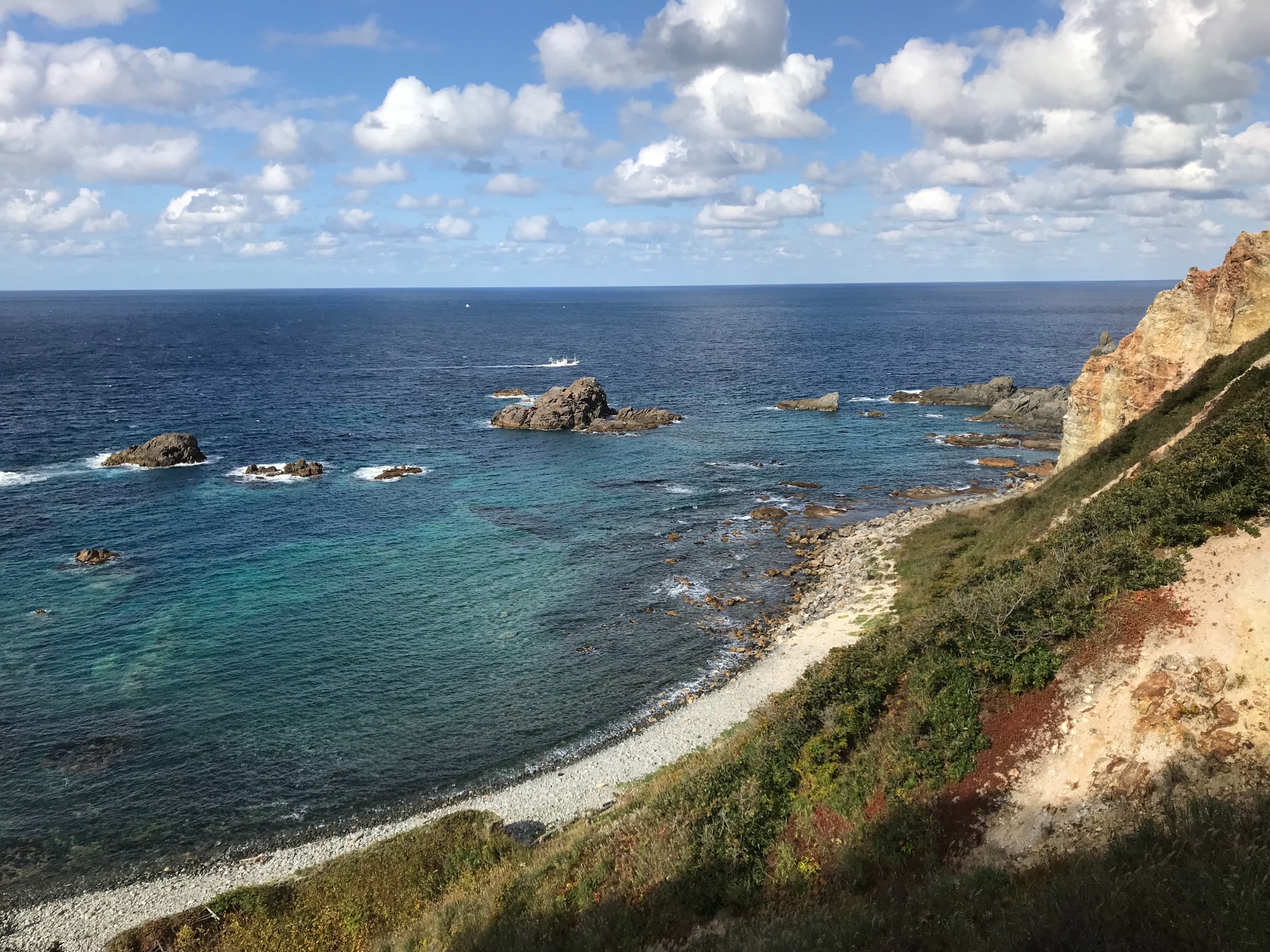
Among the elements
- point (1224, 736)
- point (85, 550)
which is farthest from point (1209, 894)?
point (85, 550)

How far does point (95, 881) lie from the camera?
2841cm

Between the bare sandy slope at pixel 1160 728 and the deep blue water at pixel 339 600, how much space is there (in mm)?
22800

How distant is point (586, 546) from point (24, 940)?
38727 mm

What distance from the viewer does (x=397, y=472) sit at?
78750 mm

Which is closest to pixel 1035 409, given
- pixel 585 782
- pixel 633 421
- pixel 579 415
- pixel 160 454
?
pixel 633 421

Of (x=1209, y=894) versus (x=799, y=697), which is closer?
(x=1209, y=894)

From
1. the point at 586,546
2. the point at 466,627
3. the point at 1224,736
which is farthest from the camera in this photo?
the point at 586,546

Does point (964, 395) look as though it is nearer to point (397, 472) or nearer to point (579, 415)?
point (579, 415)

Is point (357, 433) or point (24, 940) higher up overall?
point (357, 433)

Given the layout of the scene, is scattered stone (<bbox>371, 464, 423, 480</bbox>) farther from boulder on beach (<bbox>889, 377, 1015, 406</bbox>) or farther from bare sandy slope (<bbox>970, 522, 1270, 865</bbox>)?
boulder on beach (<bbox>889, 377, 1015, 406</bbox>)

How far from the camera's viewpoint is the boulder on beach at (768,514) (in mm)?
65250

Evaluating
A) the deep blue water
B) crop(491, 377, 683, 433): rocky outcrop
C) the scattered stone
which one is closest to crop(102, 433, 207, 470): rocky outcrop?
the deep blue water

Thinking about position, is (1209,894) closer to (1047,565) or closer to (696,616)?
(1047,565)

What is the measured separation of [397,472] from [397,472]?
76 millimetres
